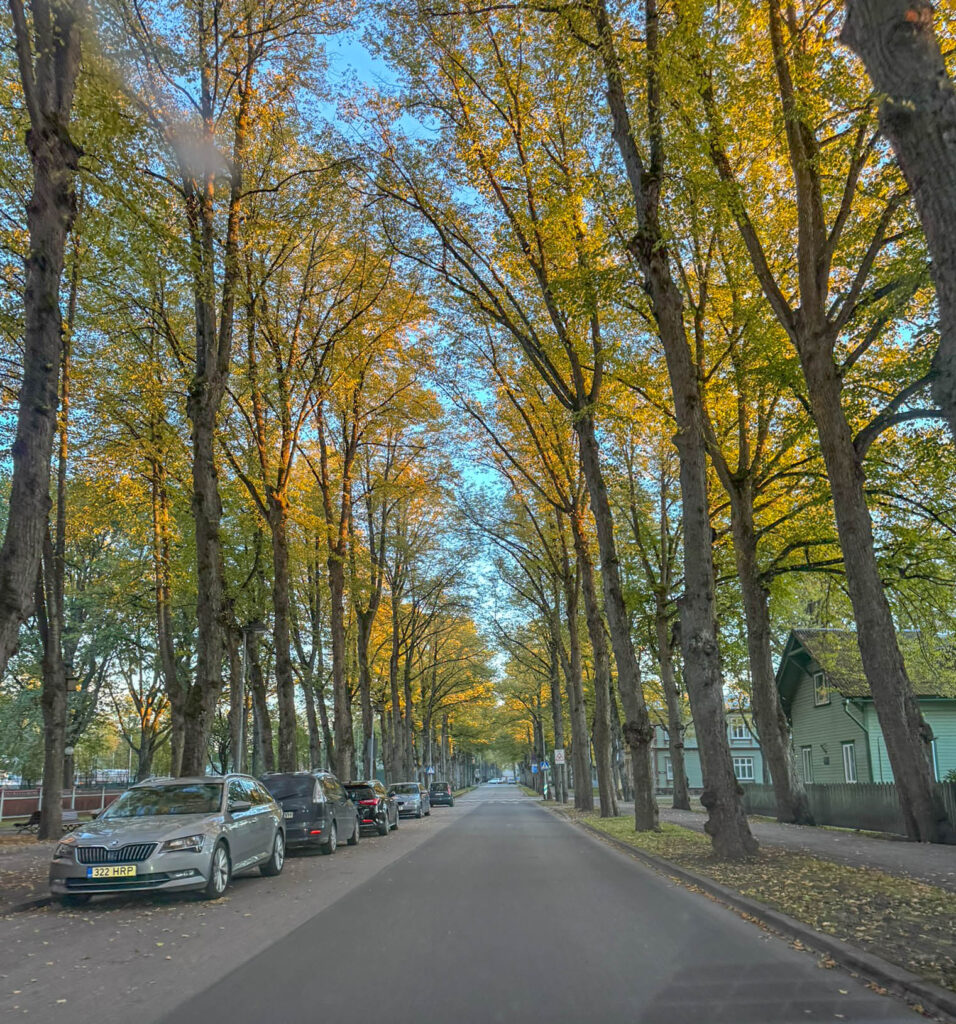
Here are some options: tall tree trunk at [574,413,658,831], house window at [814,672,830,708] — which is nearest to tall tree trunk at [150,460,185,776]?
tall tree trunk at [574,413,658,831]

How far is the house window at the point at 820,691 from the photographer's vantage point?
105 ft

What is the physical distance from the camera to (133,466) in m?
22.9

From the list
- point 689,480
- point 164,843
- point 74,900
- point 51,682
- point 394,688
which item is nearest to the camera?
point 164,843

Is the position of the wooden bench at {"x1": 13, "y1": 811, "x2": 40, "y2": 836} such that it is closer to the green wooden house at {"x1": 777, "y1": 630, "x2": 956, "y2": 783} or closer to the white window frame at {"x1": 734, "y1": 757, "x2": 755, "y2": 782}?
the green wooden house at {"x1": 777, "y1": 630, "x2": 956, "y2": 783}

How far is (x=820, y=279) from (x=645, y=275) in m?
2.89

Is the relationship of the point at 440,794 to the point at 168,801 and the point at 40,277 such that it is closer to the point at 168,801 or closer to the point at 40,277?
the point at 168,801

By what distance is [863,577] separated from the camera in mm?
12812

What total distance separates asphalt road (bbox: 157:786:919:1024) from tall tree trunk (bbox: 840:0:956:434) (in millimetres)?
3923

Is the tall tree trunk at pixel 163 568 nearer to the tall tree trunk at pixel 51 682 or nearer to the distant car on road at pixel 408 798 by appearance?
the tall tree trunk at pixel 51 682

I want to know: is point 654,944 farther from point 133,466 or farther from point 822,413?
point 133,466

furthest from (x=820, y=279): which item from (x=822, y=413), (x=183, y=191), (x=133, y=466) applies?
(x=133, y=466)

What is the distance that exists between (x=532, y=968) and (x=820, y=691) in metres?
29.6

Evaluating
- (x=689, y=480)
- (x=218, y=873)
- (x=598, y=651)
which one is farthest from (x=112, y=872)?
(x=598, y=651)

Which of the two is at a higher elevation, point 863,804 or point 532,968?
point 532,968
